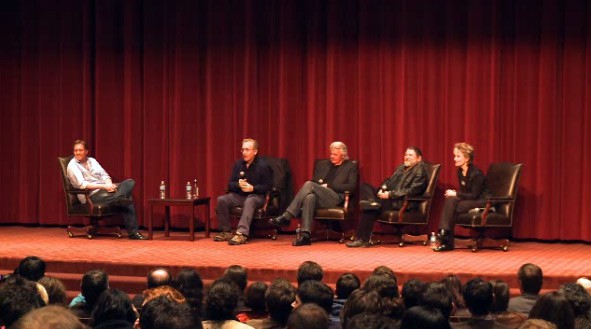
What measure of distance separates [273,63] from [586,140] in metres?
3.34

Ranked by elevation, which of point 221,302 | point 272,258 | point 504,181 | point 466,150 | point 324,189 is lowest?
point 272,258

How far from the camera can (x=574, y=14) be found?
8.77m

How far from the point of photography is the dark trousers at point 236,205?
896cm

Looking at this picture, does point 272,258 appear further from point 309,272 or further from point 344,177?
point 309,272

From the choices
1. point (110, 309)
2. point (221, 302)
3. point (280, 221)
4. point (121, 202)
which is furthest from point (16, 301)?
point (121, 202)

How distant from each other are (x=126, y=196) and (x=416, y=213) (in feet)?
9.84

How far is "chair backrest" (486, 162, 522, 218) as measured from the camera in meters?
8.49

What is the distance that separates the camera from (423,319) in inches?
123

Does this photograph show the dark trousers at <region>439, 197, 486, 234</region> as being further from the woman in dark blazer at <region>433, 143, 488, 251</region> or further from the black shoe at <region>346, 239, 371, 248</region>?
the black shoe at <region>346, 239, 371, 248</region>

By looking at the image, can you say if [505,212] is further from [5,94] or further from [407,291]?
[5,94]

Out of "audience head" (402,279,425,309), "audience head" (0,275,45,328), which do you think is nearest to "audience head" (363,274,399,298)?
"audience head" (402,279,425,309)

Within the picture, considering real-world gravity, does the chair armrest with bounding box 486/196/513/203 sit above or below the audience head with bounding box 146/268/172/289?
above

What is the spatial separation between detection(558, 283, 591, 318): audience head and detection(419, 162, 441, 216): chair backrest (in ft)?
14.7

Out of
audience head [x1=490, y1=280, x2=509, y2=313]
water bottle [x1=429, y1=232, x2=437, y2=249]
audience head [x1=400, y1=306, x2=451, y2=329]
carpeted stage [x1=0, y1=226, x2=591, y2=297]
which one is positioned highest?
audience head [x1=400, y1=306, x2=451, y2=329]
